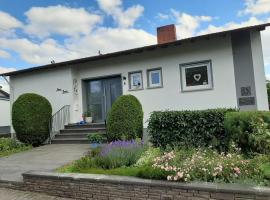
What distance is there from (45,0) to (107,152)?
8.61 m

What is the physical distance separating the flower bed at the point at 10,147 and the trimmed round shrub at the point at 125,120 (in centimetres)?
381

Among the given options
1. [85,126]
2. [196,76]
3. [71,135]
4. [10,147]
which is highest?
[196,76]

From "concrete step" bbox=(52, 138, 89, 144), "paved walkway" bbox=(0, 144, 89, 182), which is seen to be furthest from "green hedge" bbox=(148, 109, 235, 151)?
"concrete step" bbox=(52, 138, 89, 144)

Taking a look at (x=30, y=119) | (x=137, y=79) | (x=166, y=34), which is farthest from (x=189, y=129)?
(x=166, y=34)

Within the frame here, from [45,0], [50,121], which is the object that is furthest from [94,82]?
[45,0]

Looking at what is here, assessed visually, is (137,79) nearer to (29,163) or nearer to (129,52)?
(129,52)

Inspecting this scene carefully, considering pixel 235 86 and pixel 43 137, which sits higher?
pixel 235 86

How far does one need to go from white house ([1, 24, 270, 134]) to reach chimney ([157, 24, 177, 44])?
5 centimetres

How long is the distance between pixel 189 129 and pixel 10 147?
24.3 feet

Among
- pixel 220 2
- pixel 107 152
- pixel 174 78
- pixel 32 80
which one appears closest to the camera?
pixel 107 152

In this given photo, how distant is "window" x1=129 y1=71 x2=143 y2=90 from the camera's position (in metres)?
12.6

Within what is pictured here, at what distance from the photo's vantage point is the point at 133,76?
12.8m

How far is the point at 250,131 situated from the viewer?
6211 mm

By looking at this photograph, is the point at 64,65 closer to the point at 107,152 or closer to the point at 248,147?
the point at 107,152
